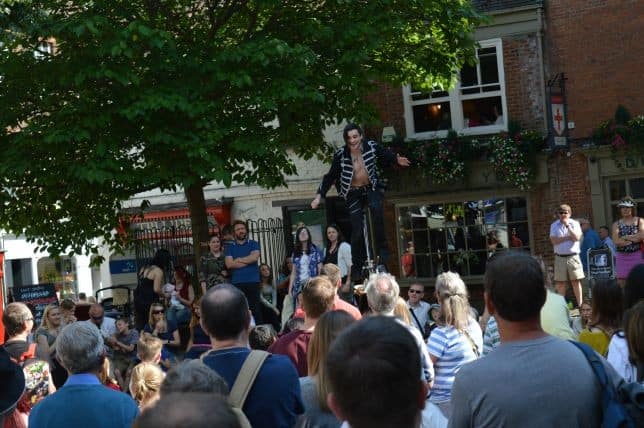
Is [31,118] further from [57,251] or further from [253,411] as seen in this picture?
[253,411]

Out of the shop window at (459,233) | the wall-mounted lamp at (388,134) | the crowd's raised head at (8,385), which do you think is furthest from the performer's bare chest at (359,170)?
the shop window at (459,233)

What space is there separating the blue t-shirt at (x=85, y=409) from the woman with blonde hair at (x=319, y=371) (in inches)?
34.0

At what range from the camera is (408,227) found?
75.9ft

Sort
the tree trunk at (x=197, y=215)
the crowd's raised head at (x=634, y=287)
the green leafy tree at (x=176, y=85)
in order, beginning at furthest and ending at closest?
the tree trunk at (x=197, y=215) < the green leafy tree at (x=176, y=85) < the crowd's raised head at (x=634, y=287)

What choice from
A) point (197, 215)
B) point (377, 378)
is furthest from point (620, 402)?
point (197, 215)

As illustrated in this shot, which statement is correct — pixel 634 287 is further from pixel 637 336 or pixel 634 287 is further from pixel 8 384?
pixel 8 384

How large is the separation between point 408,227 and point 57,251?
26.9 feet

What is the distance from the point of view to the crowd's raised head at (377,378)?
2.95 m

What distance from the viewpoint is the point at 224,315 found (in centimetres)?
498

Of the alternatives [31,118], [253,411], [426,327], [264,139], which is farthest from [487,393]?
[31,118]

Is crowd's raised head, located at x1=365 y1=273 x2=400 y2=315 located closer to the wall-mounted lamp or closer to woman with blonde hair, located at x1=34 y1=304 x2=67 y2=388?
woman with blonde hair, located at x1=34 y1=304 x2=67 y2=388

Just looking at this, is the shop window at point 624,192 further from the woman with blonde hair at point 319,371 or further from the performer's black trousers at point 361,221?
the woman with blonde hair at point 319,371

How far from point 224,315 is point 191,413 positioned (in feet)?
9.23

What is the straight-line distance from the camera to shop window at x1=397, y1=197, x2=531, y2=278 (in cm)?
2209
